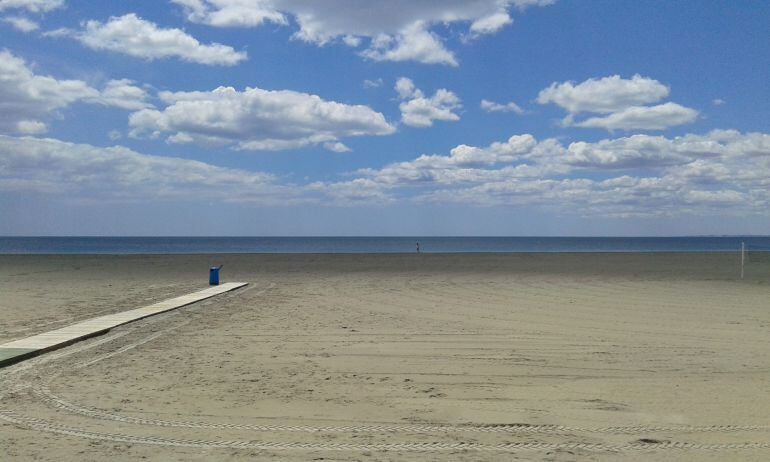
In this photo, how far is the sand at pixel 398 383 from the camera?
5926mm

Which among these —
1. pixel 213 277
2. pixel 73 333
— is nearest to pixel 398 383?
pixel 73 333

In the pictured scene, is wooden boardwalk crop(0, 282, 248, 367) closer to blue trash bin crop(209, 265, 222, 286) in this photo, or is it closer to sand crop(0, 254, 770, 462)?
sand crop(0, 254, 770, 462)

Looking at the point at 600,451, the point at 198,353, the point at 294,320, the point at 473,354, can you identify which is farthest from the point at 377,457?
the point at 294,320

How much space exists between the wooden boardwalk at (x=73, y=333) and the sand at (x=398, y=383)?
32 centimetres

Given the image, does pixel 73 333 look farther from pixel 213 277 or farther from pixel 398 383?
pixel 213 277

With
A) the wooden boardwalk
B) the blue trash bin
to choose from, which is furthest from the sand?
the blue trash bin

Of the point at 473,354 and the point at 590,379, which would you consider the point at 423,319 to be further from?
the point at 590,379

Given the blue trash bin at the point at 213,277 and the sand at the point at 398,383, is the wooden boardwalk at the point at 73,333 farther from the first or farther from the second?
the blue trash bin at the point at 213,277

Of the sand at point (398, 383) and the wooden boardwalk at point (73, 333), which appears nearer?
the sand at point (398, 383)

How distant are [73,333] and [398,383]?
684 centimetres

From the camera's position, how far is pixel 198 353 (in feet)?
33.8

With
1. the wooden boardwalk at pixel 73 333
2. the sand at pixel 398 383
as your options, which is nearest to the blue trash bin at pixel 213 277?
the wooden boardwalk at pixel 73 333

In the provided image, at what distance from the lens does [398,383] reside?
8258 mm

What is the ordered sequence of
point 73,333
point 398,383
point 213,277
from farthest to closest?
point 213,277 → point 73,333 → point 398,383
